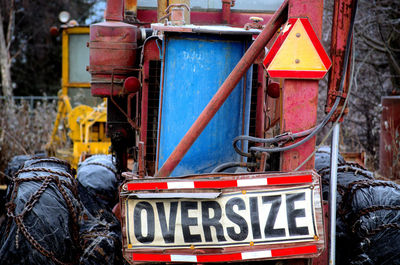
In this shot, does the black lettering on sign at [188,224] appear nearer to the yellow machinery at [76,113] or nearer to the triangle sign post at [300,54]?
the triangle sign post at [300,54]

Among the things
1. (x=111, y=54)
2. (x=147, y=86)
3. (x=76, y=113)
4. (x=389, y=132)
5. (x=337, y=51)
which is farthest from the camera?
(x=76, y=113)

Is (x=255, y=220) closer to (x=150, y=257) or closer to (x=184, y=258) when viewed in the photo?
(x=184, y=258)

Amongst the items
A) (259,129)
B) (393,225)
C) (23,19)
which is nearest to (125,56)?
(259,129)

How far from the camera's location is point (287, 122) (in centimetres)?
246

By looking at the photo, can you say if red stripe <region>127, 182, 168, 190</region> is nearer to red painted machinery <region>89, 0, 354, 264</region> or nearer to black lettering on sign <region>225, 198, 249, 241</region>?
red painted machinery <region>89, 0, 354, 264</region>

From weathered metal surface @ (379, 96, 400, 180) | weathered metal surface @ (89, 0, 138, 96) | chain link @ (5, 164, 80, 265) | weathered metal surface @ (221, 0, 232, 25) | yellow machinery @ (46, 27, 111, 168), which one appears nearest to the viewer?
chain link @ (5, 164, 80, 265)

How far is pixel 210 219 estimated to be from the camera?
2.31 meters

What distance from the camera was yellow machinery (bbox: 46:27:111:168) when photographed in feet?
22.7

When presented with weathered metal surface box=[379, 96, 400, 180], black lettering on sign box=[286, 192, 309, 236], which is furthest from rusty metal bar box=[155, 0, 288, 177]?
weathered metal surface box=[379, 96, 400, 180]

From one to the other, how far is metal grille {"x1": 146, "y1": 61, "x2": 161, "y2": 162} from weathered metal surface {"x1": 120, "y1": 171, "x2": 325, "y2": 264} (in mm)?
895

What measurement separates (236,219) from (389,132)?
5119mm

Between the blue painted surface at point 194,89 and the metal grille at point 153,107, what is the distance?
0.33 meters

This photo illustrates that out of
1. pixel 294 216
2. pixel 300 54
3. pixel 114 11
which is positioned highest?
pixel 114 11

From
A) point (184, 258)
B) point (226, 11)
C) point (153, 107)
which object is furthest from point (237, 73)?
point (226, 11)
